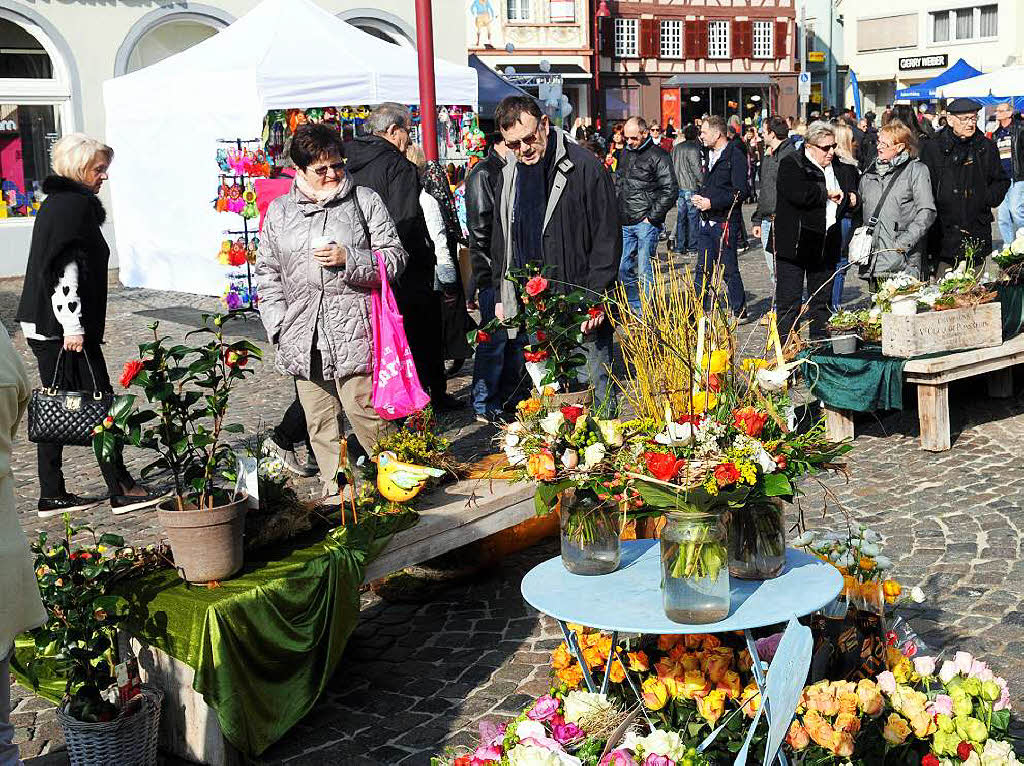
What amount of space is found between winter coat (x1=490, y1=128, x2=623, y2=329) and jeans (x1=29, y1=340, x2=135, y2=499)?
2089mm

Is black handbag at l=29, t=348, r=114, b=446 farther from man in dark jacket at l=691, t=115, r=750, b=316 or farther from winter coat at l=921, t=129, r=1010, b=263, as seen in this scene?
man in dark jacket at l=691, t=115, r=750, b=316

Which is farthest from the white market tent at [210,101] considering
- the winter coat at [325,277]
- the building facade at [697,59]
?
the building facade at [697,59]

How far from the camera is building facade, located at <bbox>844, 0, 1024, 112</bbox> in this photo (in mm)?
41969

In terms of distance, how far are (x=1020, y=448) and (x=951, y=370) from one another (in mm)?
577

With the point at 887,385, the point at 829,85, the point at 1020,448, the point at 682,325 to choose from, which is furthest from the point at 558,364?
the point at 829,85

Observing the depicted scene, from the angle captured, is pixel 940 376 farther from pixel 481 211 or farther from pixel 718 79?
pixel 718 79

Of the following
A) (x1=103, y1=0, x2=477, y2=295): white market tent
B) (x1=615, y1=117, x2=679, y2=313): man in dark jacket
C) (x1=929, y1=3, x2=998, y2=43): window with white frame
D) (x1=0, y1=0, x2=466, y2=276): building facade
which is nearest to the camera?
(x1=615, y1=117, x2=679, y2=313): man in dark jacket

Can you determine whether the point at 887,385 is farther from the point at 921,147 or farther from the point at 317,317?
the point at 921,147

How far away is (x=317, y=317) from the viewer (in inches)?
201

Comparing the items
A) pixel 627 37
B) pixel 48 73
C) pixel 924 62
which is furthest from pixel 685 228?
pixel 924 62

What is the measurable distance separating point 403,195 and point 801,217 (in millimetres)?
2655

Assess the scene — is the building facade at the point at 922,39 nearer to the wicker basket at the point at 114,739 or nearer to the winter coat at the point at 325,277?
the winter coat at the point at 325,277

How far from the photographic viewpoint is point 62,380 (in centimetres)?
610

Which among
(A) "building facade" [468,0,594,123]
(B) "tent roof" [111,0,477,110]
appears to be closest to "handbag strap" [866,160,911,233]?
(B) "tent roof" [111,0,477,110]
